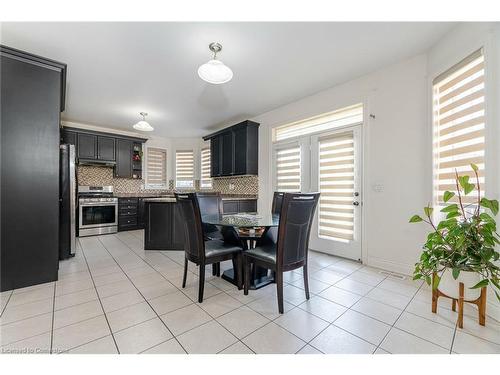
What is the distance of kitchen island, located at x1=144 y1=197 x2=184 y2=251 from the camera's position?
12.2 ft

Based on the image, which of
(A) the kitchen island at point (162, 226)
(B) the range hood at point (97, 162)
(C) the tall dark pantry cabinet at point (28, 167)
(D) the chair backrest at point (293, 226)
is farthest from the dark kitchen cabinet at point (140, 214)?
(D) the chair backrest at point (293, 226)

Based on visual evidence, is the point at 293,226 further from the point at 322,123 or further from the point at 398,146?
the point at 322,123

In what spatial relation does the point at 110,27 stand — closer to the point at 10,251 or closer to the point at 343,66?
the point at 10,251

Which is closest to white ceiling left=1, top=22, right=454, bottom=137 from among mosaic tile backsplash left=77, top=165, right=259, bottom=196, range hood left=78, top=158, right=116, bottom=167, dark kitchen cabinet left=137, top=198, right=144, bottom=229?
range hood left=78, top=158, right=116, bottom=167

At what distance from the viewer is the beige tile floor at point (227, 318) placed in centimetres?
145

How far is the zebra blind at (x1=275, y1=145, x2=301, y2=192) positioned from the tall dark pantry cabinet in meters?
3.28

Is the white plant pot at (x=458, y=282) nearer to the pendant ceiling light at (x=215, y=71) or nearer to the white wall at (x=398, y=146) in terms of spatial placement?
the white wall at (x=398, y=146)

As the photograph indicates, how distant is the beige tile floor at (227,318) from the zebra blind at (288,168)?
5.75 ft

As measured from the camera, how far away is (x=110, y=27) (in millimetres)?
2102

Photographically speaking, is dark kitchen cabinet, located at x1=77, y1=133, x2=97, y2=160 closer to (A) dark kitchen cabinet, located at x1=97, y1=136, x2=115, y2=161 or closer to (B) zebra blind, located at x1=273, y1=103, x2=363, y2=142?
(A) dark kitchen cabinet, located at x1=97, y1=136, x2=115, y2=161

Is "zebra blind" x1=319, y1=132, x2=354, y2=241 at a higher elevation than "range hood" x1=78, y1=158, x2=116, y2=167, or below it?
below

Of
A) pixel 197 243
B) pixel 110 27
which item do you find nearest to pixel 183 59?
pixel 110 27

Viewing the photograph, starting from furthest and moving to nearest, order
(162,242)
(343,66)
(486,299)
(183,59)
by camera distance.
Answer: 1. (162,242)
2. (343,66)
3. (183,59)
4. (486,299)
